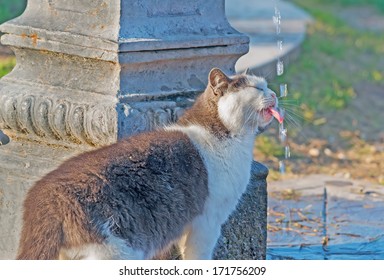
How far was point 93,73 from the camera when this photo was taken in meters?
4.44

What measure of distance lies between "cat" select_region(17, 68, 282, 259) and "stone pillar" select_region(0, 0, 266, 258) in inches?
11.8

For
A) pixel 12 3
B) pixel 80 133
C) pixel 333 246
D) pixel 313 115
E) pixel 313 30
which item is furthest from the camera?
pixel 313 30

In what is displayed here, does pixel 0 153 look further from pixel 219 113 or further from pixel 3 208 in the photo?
pixel 219 113

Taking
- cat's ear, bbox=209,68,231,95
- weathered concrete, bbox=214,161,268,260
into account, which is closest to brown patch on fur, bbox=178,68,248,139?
cat's ear, bbox=209,68,231,95

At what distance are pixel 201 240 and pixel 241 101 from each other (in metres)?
0.59

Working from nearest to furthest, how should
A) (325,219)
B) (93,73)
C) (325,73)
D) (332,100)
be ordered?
(93,73)
(325,219)
(332,100)
(325,73)

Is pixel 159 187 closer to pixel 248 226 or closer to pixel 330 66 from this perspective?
pixel 248 226

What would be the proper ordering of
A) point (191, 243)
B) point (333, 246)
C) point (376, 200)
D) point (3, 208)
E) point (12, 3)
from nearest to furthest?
point (191, 243)
point (3, 208)
point (333, 246)
point (376, 200)
point (12, 3)

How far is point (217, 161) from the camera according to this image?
4105mm

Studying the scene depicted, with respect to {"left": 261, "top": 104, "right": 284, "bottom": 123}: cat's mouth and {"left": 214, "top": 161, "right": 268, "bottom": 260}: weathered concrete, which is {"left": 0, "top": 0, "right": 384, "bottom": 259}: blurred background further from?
{"left": 214, "top": 161, "right": 268, "bottom": 260}: weathered concrete

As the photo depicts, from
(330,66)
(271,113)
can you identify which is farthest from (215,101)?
(330,66)

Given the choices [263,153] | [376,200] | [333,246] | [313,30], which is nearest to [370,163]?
[263,153]

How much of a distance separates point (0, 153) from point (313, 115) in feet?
15.7

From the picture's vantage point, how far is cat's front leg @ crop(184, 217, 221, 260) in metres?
4.07
